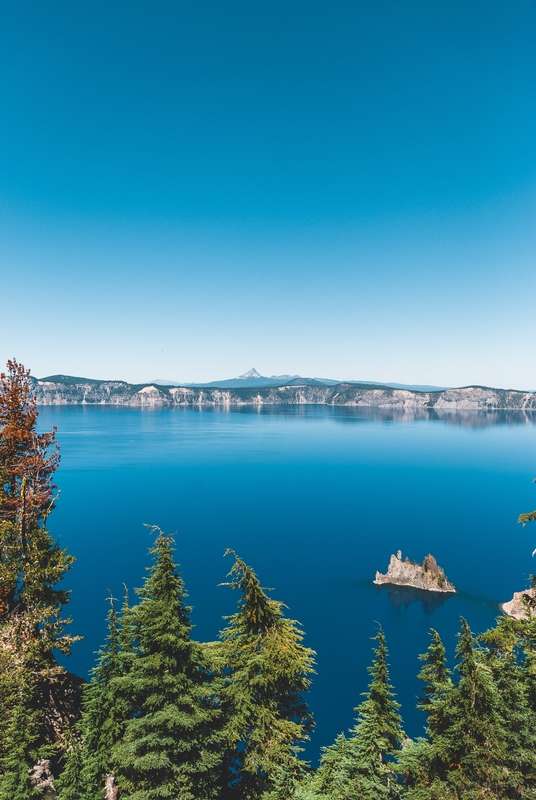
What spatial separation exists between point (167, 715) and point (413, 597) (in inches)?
2258

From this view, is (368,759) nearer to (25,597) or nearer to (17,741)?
(17,741)

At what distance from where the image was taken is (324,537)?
81000 millimetres

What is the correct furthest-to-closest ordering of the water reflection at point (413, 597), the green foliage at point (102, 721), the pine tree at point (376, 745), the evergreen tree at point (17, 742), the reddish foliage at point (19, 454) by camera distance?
the water reflection at point (413, 597), the reddish foliage at point (19, 454), the green foliage at point (102, 721), the evergreen tree at point (17, 742), the pine tree at point (376, 745)

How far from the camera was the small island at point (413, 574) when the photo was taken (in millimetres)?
63062

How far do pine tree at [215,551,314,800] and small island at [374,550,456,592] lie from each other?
51.0 m

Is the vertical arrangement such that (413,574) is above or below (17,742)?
below

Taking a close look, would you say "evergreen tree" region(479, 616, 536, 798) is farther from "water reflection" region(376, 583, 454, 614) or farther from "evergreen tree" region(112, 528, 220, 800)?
"water reflection" region(376, 583, 454, 614)

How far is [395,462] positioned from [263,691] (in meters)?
148

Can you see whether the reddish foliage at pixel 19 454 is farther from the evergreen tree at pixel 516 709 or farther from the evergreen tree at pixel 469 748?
the evergreen tree at pixel 516 709

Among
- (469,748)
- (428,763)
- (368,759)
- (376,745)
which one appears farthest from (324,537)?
(469,748)

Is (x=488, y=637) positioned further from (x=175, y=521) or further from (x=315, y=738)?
(x=175, y=521)

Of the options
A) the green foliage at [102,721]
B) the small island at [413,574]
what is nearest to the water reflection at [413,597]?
the small island at [413,574]

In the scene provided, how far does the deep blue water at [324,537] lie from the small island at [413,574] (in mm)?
2906

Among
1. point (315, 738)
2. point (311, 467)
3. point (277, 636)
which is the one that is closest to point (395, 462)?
point (311, 467)
